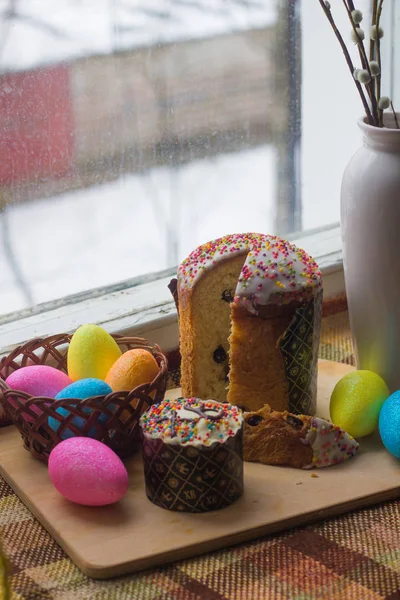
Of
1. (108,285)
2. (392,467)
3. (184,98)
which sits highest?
(184,98)

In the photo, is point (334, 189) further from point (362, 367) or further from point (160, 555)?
point (160, 555)

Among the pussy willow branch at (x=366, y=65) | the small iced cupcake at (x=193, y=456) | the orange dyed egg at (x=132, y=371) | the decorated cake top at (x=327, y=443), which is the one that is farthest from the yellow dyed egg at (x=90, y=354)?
the pussy willow branch at (x=366, y=65)

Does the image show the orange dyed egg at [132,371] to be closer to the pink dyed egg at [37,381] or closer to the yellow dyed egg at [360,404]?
the pink dyed egg at [37,381]

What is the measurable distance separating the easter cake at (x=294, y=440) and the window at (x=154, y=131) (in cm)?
44

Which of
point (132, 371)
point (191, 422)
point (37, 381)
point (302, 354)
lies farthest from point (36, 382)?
point (302, 354)

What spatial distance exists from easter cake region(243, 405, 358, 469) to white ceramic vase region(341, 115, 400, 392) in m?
0.17

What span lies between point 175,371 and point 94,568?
484mm

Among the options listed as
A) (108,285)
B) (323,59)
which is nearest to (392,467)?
(108,285)

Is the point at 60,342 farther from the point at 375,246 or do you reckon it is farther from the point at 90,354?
the point at 375,246

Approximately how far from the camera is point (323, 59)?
157cm

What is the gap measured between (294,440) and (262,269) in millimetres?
205

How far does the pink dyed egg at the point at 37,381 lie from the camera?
1.07 meters

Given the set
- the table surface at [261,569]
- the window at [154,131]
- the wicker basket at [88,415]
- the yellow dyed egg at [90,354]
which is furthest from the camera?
the window at [154,131]

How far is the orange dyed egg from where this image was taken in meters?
1.07
